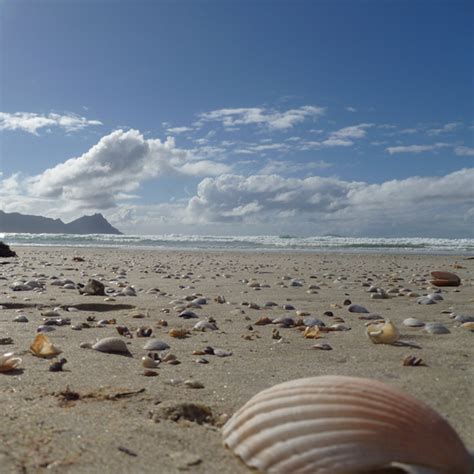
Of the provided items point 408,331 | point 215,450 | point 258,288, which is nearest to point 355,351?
point 408,331

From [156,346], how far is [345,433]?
2.19m

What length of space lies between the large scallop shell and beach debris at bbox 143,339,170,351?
6.09 feet

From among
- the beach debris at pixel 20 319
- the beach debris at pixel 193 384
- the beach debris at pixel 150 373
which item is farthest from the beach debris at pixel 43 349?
the beach debris at pixel 20 319

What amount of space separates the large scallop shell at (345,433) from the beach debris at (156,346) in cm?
186

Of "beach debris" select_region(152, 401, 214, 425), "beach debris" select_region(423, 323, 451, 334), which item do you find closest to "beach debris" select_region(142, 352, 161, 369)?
"beach debris" select_region(152, 401, 214, 425)

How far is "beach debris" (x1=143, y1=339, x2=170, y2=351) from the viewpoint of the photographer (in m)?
3.64

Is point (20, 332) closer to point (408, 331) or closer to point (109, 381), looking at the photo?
point (109, 381)

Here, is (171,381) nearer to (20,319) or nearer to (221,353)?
(221,353)

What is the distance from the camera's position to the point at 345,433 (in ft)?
5.39

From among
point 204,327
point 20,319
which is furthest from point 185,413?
point 20,319

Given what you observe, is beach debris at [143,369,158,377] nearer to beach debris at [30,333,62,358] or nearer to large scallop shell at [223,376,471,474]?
beach debris at [30,333,62,358]

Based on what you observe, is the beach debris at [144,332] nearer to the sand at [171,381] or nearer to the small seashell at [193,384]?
the sand at [171,381]

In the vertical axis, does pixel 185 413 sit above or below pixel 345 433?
below

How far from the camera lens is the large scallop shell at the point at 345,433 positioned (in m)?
1.59
